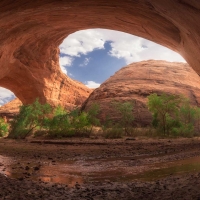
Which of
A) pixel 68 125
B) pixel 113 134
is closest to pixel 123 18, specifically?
pixel 68 125

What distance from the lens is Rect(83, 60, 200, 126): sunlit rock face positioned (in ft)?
94.3

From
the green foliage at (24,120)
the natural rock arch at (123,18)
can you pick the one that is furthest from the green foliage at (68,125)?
the natural rock arch at (123,18)

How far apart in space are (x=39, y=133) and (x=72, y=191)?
52.7 ft

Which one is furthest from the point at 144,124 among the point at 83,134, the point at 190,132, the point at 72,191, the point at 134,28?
the point at 72,191

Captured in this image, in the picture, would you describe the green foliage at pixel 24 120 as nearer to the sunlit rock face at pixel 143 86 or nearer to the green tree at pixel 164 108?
the green tree at pixel 164 108

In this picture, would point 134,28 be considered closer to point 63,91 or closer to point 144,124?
point 144,124

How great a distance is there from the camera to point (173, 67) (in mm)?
38625

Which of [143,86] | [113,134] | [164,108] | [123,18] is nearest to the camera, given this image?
[123,18]

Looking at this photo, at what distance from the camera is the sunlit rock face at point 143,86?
2875cm

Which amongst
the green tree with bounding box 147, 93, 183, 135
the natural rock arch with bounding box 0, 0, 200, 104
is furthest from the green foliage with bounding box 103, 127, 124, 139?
the natural rock arch with bounding box 0, 0, 200, 104

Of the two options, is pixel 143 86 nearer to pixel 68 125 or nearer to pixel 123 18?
pixel 68 125

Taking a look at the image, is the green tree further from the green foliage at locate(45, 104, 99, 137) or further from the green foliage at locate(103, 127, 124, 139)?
the green foliage at locate(45, 104, 99, 137)

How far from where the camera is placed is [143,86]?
105 feet

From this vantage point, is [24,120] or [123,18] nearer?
[123,18]
